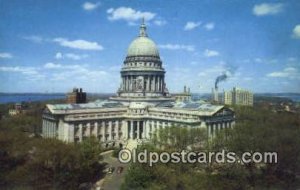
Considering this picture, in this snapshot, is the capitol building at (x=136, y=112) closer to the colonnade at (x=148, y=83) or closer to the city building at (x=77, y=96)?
the colonnade at (x=148, y=83)

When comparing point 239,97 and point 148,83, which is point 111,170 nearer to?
point 148,83

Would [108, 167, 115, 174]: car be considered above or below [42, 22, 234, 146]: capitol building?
below

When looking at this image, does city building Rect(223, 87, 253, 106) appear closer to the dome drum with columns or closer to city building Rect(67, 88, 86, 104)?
the dome drum with columns

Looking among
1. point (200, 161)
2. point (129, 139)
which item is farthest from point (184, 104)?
point (200, 161)

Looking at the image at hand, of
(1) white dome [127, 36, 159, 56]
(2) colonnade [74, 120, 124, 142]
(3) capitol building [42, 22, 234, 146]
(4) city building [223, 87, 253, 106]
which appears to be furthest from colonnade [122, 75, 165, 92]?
(4) city building [223, 87, 253, 106]

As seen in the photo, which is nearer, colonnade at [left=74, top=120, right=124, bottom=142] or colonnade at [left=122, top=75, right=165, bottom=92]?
colonnade at [left=74, top=120, right=124, bottom=142]

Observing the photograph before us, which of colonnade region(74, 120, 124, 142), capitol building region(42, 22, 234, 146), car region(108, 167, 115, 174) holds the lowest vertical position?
car region(108, 167, 115, 174)

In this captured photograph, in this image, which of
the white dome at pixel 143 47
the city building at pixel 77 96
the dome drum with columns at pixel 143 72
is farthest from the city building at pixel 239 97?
the city building at pixel 77 96

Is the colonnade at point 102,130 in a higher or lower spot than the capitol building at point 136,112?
lower

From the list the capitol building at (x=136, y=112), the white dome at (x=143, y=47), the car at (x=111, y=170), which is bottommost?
the car at (x=111, y=170)
